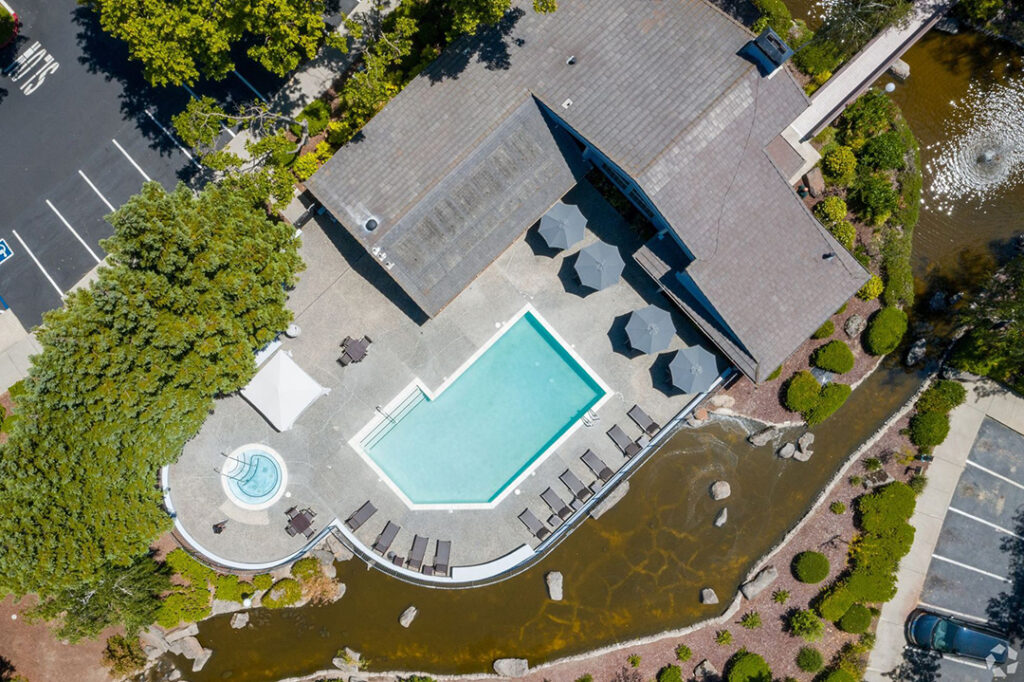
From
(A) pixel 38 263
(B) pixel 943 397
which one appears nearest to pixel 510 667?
(B) pixel 943 397

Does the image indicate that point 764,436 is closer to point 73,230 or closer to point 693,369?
point 693,369

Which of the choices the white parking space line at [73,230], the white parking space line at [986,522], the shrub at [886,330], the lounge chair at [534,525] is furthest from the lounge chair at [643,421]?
the white parking space line at [73,230]

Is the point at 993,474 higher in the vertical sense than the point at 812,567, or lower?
lower

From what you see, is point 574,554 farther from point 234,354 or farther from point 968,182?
point 968,182

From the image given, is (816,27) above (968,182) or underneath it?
above

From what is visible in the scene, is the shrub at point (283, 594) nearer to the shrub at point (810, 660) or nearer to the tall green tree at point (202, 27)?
the tall green tree at point (202, 27)

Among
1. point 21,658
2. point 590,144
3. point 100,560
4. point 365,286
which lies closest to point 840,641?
point 590,144
